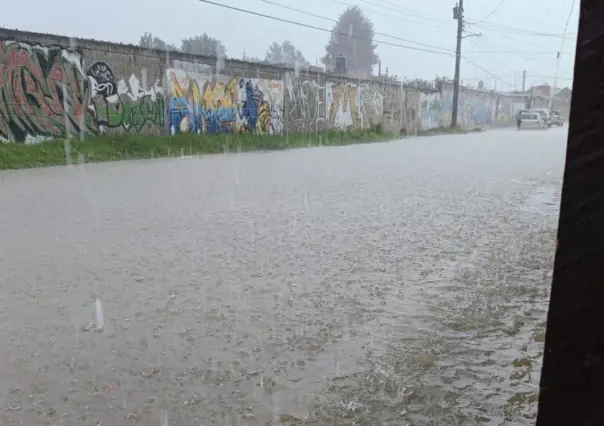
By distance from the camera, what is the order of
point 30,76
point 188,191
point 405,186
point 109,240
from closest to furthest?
1. point 109,240
2. point 188,191
3. point 405,186
4. point 30,76

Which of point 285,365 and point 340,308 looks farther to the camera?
point 340,308

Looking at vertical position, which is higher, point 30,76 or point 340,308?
point 30,76

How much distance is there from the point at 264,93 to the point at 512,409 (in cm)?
1827

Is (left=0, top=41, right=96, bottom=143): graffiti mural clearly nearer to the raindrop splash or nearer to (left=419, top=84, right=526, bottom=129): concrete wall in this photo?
the raindrop splash

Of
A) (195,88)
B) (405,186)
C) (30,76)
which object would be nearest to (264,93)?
(195,88)

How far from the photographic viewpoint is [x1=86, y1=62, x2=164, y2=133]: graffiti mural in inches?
563

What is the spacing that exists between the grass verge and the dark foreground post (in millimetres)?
11906

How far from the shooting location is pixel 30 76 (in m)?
12.7

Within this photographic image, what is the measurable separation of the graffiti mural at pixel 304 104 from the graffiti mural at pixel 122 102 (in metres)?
6.31

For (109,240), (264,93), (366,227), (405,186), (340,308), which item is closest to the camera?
(340,308)

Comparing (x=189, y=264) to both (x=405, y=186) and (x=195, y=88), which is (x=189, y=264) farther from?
(x=195, y=88)

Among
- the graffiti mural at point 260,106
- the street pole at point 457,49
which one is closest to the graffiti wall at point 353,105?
the graffiti mural at point 260,106

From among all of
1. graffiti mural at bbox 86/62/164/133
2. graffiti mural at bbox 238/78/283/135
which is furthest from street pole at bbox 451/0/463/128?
graffiti mural at bbox 86/62/164/133

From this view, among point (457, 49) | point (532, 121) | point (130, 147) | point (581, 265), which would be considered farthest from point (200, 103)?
point (532, 121)
